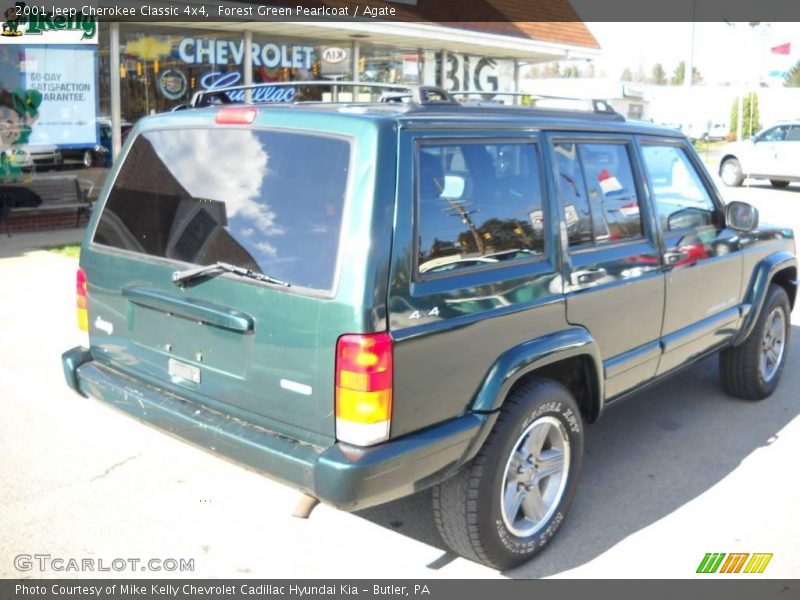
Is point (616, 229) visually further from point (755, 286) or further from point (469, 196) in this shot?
point (755, 286)

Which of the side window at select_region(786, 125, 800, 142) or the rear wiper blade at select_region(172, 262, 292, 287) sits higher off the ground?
the side window at select_region(786, 125, 800, 142)

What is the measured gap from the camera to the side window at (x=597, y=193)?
3.92 metres

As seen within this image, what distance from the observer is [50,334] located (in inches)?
274

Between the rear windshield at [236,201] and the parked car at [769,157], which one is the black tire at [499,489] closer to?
the rear windshield at [236,201]

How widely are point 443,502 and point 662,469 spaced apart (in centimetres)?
181

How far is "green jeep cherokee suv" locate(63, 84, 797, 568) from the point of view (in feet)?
9.95

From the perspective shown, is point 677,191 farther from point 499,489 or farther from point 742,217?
point 499,489

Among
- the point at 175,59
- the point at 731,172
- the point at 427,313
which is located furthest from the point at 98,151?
the point at 731,172

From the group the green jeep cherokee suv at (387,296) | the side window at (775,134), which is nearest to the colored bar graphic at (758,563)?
the green jeep cherokee suv at (387,296)

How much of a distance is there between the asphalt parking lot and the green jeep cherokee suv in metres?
0.41

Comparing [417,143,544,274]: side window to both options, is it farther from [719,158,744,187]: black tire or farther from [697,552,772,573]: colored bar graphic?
[719,158,744,187]: black tire

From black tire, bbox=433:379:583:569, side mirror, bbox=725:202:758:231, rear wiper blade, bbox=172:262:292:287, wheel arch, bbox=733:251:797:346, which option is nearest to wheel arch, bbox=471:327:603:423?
black tire, bbox=433:379:583:569

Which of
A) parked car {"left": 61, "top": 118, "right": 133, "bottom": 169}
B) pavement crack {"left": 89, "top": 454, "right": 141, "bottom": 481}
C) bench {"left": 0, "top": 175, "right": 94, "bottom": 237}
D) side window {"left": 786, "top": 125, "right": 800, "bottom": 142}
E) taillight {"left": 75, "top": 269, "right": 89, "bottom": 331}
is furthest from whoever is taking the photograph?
side window {"left": 786, "top": 125, "right": 800, "bottom": 142}
